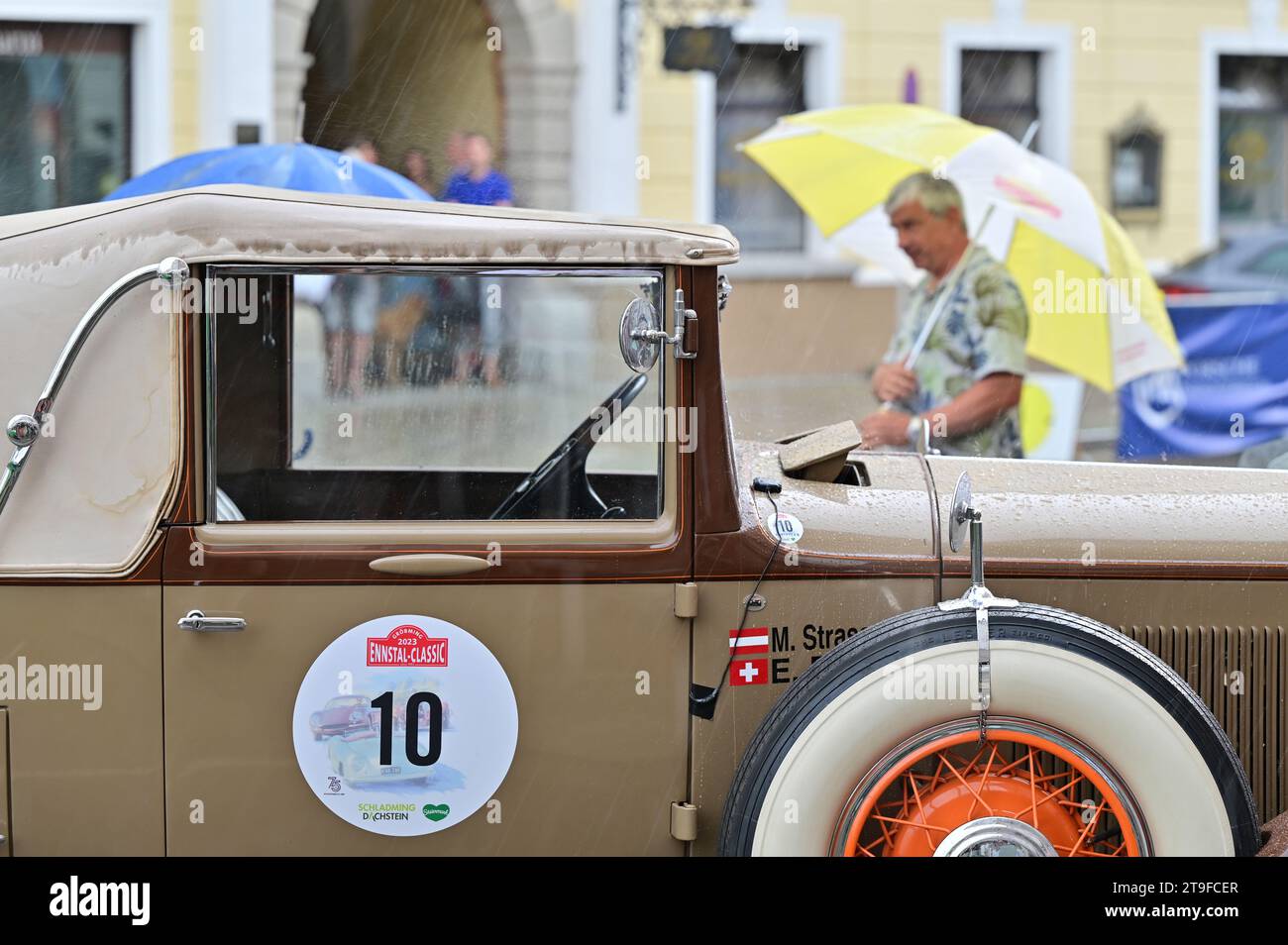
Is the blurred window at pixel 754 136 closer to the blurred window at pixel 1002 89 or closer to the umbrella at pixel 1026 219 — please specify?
the blurred window at pixel 1002 89

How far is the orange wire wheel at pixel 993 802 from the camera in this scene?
2.75m

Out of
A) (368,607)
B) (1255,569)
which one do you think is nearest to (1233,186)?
(1255,569)

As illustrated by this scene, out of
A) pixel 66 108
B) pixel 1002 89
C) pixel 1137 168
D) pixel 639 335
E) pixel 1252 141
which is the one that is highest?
pixel 1002 89

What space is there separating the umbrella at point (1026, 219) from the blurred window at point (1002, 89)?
8109mm

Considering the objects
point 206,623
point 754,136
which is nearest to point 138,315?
point 206,623

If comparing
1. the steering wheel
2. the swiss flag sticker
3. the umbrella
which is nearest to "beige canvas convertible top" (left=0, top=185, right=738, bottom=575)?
the steering wheel

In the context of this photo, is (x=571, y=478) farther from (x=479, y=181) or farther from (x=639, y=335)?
(x=479, y=181)

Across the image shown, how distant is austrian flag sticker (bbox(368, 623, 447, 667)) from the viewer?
2.78 m

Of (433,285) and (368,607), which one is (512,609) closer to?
(368,607)

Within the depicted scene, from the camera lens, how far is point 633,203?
12.5m

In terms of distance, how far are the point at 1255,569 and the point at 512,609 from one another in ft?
5.09

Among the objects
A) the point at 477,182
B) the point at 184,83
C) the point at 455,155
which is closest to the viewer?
the point at 477,182

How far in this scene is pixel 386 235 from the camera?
276 centimetres

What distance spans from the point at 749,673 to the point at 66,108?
10.7 m
